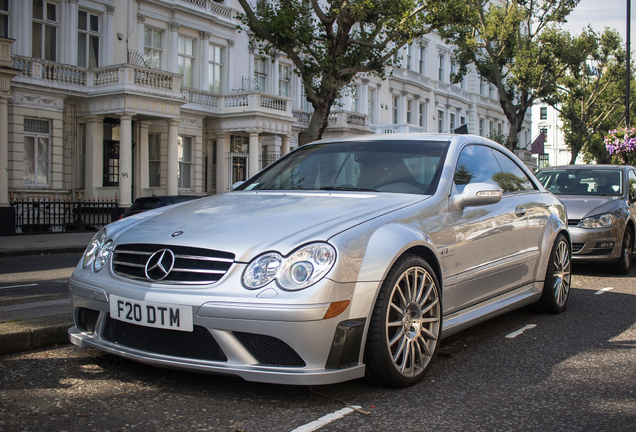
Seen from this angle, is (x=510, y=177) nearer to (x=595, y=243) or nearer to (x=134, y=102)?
(x=595, y=243)

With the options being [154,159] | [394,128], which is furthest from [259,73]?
[394,128]

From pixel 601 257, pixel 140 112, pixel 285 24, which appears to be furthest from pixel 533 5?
pixel 601 257

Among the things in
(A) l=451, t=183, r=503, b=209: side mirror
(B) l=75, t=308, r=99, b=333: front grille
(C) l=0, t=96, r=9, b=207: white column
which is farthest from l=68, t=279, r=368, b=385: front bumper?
(C) l=0, t=96, r=9, b=207: white column

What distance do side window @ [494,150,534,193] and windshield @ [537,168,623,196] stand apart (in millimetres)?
4472

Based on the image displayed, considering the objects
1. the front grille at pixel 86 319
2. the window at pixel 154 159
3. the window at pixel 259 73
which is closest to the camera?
the front grille at pixel 86 319

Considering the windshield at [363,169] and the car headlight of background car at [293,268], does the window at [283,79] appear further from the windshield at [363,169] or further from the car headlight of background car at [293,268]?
the car headlight of background car at [293,268]

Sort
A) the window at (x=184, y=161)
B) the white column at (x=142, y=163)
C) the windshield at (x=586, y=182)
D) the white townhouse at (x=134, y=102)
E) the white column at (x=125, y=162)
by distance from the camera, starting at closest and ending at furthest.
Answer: the windshield at (x=586, y=182) → the white townhouse at (x=134, y=102) → the white column at (x=125, y=162) → the white column at (x=142, y=163) → the window at (x=184, y=161)

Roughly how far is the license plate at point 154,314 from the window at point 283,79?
2897 centimetres

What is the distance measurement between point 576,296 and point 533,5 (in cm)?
2747

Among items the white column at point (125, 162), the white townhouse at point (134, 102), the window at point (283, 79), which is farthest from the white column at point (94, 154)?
the window at point (283, 79)

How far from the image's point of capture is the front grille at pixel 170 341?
326 centimetres

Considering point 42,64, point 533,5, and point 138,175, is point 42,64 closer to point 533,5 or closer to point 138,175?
point 138,175

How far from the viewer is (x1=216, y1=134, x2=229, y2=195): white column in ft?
91.5

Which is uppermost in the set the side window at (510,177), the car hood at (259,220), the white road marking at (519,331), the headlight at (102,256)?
the side window at (510,177)
